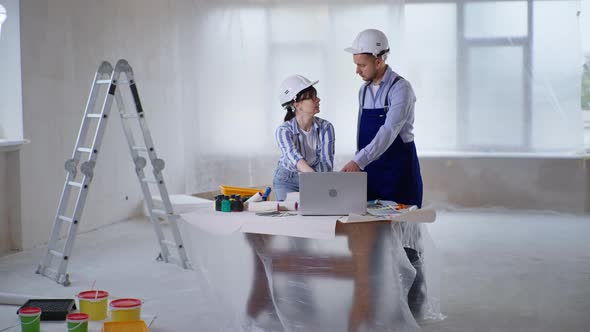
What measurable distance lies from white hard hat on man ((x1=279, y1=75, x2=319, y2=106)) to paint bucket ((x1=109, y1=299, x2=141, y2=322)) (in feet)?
4.24

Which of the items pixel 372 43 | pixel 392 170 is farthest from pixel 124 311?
pixel 372 43

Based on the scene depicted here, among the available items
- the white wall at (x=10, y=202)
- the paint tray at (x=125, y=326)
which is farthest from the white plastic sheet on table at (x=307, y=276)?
the white wall at (x=10, y=202)

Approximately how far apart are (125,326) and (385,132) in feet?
5.23

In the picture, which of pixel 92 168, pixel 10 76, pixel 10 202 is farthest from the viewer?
pixel 10 76

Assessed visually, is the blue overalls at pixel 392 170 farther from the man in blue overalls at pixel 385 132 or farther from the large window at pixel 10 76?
the large window at pixel 10 76

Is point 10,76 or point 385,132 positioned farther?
point 10,76

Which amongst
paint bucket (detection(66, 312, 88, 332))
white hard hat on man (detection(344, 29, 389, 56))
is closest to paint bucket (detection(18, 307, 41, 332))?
paint bucket (detection(66, 312, 88, 332))

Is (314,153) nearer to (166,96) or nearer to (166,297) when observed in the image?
(166,297)

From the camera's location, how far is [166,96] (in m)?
8.16

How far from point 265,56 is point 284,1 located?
0.63 m

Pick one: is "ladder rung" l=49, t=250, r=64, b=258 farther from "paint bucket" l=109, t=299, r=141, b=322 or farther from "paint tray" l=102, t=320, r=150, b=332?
"paint tray" l=102, t=320, r=150, b=332

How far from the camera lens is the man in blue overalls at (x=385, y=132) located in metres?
3.78

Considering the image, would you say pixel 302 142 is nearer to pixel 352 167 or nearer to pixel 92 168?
pixel 352 167

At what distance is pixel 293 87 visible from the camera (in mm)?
3854
